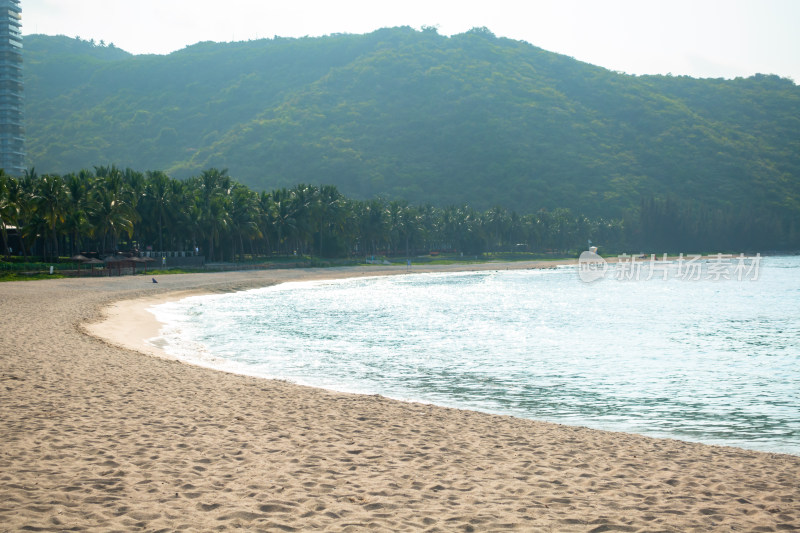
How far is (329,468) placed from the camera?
9336 mm

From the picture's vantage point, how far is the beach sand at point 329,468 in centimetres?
734

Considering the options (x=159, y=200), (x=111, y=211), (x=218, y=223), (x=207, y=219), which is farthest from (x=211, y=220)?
(x=111, y=211)

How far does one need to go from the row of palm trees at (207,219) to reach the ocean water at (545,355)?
35865 mm

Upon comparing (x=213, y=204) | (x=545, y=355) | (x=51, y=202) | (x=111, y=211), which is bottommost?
(x=545, y=355)

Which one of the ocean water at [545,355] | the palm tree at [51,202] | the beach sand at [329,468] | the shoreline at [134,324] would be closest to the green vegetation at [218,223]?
the palm tree at [51,202]

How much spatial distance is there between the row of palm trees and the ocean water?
35865mm

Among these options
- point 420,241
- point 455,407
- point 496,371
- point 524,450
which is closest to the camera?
point 524,450

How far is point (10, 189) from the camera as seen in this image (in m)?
74.4

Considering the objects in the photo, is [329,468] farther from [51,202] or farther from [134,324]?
[51,202]

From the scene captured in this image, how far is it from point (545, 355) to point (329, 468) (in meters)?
17.2

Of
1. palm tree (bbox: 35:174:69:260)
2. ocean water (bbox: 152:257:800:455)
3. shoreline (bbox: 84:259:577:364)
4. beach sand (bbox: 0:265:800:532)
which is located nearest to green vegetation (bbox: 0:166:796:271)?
palm tree (bbox: 35:174:69:260)

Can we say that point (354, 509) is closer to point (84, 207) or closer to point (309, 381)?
point (309, 381)

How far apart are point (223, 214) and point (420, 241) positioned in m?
62.8

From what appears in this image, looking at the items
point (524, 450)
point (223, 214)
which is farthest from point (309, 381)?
point (223, 214)
